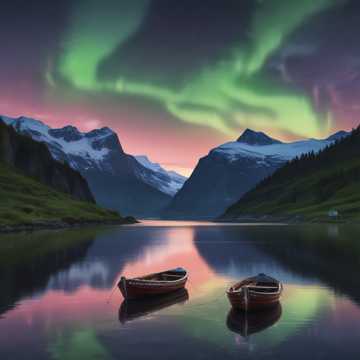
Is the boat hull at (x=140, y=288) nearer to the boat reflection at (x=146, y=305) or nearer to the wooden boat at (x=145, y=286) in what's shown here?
the wooden boat at (x=145, y=286)

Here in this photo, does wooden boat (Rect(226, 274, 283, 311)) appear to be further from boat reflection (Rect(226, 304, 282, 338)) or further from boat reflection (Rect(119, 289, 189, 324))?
boat reflection (Rect(119, 289, 189, 324))

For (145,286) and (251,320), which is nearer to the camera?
(251,320)

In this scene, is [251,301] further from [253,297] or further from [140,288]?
[140,288]

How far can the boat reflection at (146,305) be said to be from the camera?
131ft

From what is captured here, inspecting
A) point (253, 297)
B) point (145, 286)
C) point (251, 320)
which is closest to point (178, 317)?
point (251, 320)

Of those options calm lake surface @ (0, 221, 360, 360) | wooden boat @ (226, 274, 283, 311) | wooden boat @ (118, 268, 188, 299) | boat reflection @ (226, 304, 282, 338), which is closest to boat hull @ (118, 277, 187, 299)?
wooden boat @ (118, 268, 188, 299)

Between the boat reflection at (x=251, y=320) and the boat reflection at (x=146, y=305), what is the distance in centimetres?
708

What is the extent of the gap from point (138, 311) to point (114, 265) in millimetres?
37394

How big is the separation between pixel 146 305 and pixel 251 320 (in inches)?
433

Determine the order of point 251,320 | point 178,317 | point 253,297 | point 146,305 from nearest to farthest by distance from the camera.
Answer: point 251,320 → point 253,297 → point 178,317 → point 146,305

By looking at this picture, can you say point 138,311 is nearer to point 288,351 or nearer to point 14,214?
point 288,351

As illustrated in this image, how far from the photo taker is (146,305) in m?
44.2

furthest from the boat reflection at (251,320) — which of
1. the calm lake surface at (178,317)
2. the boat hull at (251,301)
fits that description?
the boat hull at (251,301)

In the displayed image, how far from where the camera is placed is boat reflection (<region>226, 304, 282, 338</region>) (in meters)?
34.9
